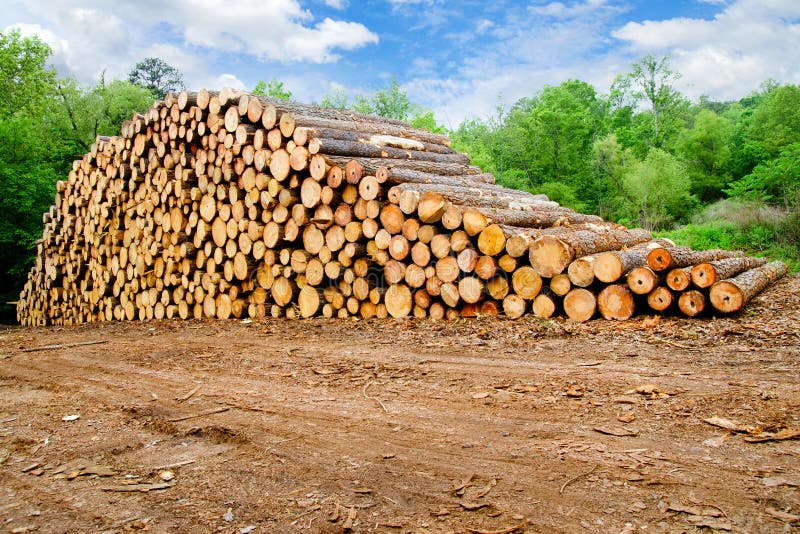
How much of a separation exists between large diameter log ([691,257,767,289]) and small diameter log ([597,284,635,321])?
2.09 feet

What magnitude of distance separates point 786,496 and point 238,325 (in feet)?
21.4

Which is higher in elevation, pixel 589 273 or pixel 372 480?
pixel 589 273

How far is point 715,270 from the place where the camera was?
5016mm

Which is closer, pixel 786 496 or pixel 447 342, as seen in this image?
pixel 786 496

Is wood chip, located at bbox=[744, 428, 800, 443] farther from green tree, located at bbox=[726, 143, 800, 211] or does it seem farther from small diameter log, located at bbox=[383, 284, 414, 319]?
green tree, located at bbox=[726, 143, 800, 211]

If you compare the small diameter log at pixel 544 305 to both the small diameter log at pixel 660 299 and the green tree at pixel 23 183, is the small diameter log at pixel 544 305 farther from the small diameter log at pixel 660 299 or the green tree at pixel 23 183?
the green tree at pixel 23 183

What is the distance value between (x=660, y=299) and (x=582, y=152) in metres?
27.5

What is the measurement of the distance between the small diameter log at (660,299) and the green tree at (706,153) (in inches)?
1172

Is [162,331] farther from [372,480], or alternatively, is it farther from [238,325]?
[372,480]

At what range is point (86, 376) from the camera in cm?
460

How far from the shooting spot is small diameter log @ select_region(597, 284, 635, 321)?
16.9 feet

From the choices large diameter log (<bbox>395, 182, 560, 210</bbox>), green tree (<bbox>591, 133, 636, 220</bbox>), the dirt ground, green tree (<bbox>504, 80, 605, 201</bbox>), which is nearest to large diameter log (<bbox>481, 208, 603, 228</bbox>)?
large diameter log (<bbox>395, 182, 560, 210</bbox>)

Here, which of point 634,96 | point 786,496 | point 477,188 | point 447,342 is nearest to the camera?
point 786,496

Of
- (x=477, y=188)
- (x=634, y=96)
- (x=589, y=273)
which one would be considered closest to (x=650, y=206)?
(x=634, y=96)
